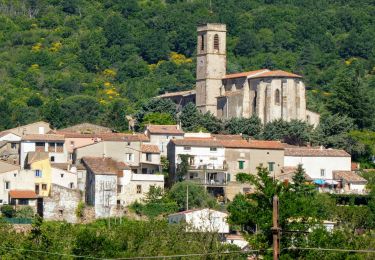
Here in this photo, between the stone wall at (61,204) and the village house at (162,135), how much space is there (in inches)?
324

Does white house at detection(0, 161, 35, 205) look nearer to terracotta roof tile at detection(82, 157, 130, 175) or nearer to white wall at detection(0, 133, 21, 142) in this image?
terracotta roof tile at detection(82, 157, 130, 175)

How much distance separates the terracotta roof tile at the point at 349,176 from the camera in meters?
87.7

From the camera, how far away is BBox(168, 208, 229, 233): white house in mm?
76438

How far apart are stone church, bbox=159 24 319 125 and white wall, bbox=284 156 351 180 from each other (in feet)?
36.8

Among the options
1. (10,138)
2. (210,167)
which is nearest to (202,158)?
(210,167)

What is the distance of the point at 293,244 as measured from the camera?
52.3 metres

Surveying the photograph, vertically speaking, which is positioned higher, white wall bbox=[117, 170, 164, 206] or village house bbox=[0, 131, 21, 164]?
village house bbox=[0, 131, 21, 164]

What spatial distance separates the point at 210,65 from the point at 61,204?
31.3 m

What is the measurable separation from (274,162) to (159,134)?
675cm

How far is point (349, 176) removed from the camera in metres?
88.3

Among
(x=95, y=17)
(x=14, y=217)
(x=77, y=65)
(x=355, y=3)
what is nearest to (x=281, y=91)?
(x=14, y=217)

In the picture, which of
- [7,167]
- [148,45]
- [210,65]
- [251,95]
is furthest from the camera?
[148,45]

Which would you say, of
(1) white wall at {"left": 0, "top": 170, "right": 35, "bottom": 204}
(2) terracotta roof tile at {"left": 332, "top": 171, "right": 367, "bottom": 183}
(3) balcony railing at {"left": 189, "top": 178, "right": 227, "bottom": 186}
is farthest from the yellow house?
(2) terracotta roof tile at {"left": 332, "top": 171, "right": 367, "bottom": 183}

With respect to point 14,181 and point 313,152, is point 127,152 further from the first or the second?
point 313,152
